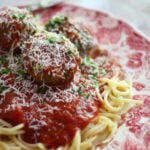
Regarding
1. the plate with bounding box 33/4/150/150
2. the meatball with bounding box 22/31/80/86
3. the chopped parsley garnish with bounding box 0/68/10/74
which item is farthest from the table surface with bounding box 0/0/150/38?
the meatball with bounding box 22/31/80/86

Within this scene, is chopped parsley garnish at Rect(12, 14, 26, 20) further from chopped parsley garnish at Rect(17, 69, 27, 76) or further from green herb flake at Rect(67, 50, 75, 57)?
green herb flake at Rect(67, 50, 75, 57)

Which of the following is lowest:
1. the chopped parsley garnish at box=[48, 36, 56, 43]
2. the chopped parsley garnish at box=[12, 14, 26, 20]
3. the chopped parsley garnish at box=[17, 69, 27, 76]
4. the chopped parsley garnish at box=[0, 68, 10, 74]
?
the chopped parsley garnish at box=[17, 69, 27, 76]

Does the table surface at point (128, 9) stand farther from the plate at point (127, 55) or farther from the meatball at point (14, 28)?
the meatball at point (14, 28)

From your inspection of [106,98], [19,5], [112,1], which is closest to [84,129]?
[106,98]

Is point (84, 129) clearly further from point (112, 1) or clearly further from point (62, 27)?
point (112, 1)

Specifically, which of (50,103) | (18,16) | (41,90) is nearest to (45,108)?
(50,103)

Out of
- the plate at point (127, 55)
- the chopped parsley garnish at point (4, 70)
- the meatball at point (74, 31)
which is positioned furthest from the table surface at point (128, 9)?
the chopped parsley garnish at point (4, 70)

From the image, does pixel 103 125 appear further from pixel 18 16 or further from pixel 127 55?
pixel 18 16

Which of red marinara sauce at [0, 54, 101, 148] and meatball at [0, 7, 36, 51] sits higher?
meatball at [0, 7, 36, 51]
